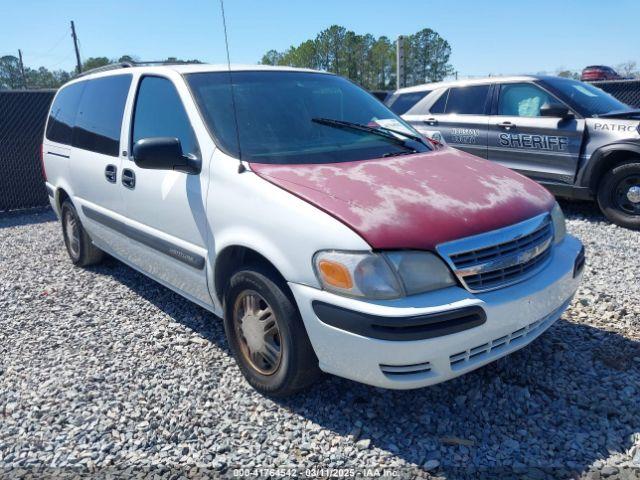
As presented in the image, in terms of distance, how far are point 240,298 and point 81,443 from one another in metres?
1.06

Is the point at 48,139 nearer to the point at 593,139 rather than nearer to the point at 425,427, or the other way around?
the point at 425,427

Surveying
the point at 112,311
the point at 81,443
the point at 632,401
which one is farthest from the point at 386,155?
the point at 112,311

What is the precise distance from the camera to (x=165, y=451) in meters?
2.54

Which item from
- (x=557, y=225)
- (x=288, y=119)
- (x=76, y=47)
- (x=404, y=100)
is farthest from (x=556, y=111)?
(x=76, y=47)

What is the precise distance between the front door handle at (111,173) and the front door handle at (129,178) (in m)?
0.17

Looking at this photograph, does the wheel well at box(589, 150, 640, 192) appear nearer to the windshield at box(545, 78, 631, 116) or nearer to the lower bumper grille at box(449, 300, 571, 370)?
the windshield at box(545, 78, 631, 116)

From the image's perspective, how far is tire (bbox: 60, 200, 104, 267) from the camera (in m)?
5.06

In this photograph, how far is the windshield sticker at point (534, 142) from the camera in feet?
20.8

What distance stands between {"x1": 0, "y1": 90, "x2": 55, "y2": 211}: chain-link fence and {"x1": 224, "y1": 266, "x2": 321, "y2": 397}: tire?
7.44 m

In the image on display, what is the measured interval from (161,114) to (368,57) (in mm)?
63976

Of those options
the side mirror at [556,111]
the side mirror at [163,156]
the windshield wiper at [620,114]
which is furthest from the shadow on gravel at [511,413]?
the windshield wiper at [620,114]

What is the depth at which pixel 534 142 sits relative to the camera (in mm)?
6578

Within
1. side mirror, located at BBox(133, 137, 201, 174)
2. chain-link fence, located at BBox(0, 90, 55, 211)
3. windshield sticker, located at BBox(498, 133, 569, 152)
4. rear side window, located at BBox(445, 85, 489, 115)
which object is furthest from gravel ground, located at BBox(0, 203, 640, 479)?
chain-link fence, located at BBox(0, 90, 55, 211)

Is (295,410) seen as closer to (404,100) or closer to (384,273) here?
(384,273)
